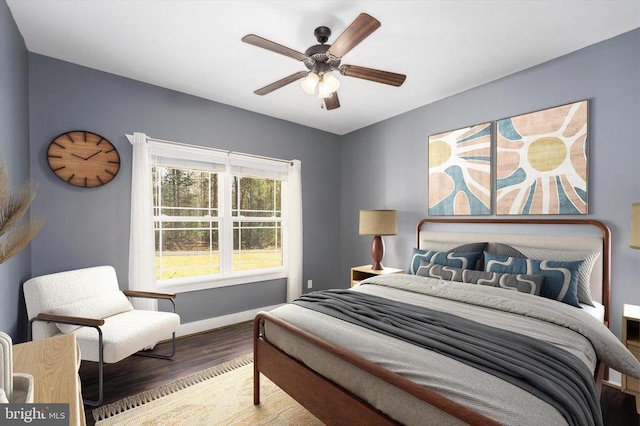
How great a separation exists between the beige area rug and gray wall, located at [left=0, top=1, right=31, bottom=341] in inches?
38.2

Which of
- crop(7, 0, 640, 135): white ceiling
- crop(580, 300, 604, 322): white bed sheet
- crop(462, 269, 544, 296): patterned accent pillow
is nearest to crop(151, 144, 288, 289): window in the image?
crop(7, 0, 640, 135): white ceiling

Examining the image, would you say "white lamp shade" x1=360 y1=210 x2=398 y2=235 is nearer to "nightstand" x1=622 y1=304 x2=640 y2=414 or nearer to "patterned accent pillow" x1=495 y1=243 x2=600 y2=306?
"patterned accent pillow" x1=495 y1=243 x2=600 y2=306

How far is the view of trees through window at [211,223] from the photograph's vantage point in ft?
10.9

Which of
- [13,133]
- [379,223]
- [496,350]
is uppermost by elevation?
[13,133]

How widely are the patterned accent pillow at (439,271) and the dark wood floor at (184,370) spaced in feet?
4.09

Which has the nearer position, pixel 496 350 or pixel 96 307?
pixel 496 350

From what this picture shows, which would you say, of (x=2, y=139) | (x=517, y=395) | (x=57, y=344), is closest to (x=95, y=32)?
(x=2, y=139)

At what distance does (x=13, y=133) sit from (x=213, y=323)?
2.49m

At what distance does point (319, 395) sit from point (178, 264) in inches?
94.7

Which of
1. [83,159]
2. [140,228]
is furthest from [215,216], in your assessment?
[83,159]

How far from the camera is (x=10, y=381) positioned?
843 millimetres

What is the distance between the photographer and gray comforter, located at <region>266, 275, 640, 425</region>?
114 centimetres

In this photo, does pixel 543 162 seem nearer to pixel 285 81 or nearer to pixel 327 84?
pixel 327 84

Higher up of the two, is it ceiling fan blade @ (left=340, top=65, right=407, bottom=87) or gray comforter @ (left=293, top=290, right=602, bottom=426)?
ceiling fan blade @ (left=340, top=65, right=407, bottom=87)
